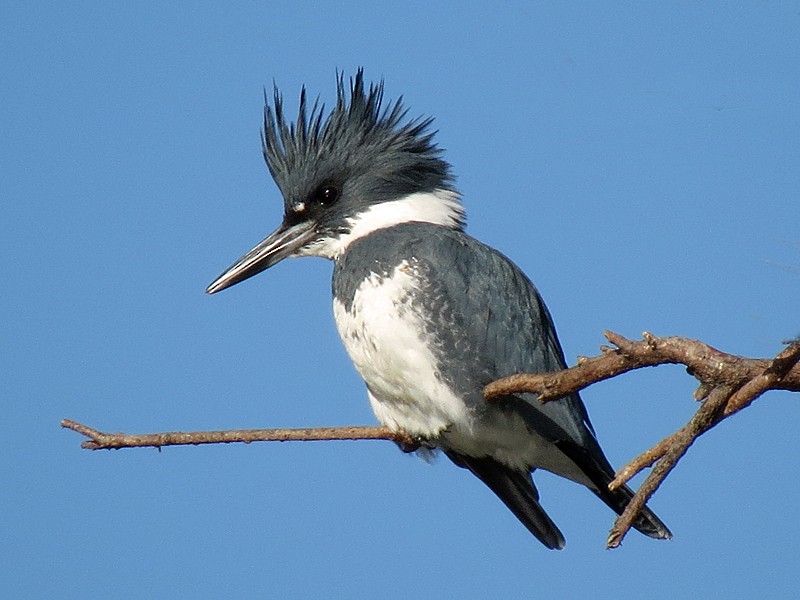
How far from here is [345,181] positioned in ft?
13.2

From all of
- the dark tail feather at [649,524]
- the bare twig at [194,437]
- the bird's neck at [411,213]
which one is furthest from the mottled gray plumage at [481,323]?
Result: the bare twig at [194,437]

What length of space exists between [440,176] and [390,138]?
9.1 inches

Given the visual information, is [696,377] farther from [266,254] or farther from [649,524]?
[266,254]

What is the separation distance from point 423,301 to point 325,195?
2.60ft

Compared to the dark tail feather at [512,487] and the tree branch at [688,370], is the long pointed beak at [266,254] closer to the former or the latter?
the dark tail feather at [512,487]

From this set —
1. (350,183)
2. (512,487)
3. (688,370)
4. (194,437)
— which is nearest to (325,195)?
(350,183)

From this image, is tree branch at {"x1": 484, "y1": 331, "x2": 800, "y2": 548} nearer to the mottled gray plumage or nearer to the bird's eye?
the mottled gray plumage

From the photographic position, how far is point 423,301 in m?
3.41

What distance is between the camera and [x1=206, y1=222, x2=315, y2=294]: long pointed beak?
13.1 ft

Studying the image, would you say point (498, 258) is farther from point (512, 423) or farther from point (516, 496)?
point (516, 496)

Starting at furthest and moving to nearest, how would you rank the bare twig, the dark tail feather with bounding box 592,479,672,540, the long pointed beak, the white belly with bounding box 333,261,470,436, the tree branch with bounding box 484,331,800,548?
1. the long pointed beak
2. the dark tail feather with bounding box 592,479,672,540
3. the white belly with bounding box 333,261,470,436
4. the bare twig
5. the tree branch with bounding box 484,331,800,548

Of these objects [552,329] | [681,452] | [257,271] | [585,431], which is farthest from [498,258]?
[681,452]

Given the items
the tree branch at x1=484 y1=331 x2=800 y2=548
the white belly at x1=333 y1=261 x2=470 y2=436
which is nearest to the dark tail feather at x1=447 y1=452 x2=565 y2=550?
the white belly at x1=333 y1=261 x2=470 y2=436

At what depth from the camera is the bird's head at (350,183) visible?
394cm
